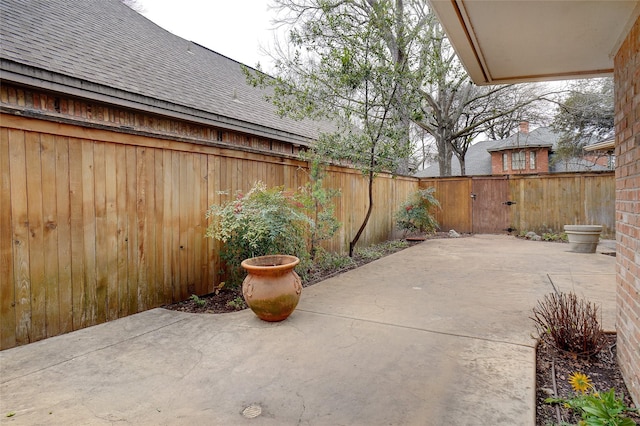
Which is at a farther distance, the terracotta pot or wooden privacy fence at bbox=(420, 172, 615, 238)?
wooden privacy fence at bbox=(420, 172, 615, 238)

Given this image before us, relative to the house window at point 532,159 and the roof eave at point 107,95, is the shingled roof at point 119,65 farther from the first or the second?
the house window at point 532,159

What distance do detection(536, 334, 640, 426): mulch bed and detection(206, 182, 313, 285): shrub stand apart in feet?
8.14

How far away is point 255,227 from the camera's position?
11.8 feet

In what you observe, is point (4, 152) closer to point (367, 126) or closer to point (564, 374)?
point (564, 374)

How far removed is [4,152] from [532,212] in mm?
11215

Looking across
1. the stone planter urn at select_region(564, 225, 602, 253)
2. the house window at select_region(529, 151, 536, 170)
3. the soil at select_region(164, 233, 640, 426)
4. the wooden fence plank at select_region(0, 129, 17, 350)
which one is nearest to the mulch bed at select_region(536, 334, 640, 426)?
the soil at select_region(164, 233, 640, 426)

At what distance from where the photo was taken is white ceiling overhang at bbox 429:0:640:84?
1.85 metres

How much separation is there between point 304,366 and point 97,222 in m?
2.19

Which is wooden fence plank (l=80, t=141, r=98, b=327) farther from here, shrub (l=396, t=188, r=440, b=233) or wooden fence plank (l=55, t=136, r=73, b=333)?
shrub (l=396, t=188, r=440, b=233)

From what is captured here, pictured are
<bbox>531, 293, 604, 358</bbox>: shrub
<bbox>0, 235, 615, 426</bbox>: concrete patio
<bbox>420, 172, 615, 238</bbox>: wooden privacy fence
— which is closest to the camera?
<bbox>0, 235, 615, 426</bbox>: concrete patio

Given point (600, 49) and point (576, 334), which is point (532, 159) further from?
point (576, 334)

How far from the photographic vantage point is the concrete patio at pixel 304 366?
1.80 m

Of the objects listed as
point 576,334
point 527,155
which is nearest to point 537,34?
point 576,334

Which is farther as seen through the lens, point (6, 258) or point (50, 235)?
point (50, 235)
